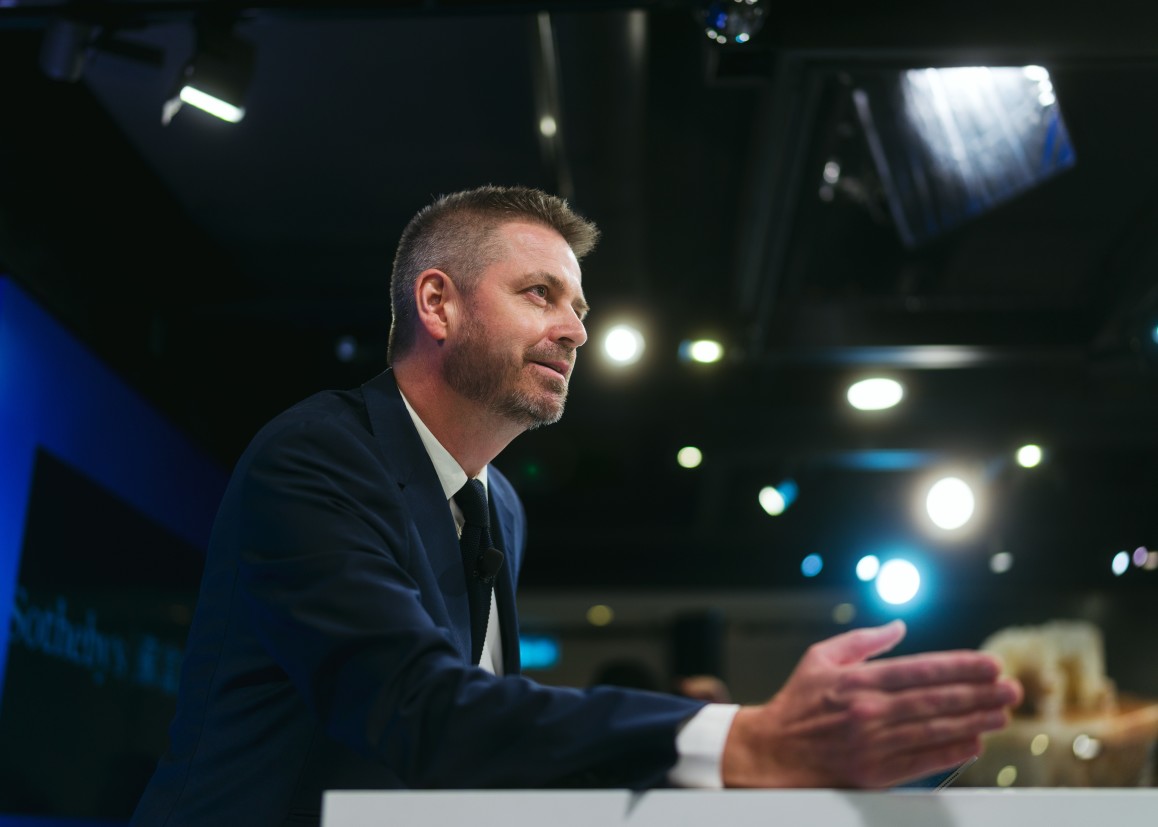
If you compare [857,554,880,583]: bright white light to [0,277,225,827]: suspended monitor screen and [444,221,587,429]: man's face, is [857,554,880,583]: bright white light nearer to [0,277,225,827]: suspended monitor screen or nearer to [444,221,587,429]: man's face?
[0,277,225,827]: suspended monitor screen

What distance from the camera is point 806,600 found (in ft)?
36.6

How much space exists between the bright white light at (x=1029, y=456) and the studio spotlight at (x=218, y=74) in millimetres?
4501

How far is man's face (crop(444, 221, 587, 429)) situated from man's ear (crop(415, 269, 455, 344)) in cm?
3

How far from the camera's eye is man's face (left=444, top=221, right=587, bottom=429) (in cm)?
172

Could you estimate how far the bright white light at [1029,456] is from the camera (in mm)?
6289

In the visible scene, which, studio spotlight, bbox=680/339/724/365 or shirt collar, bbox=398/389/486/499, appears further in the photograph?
studio spotlight, bbox=680/339/724/365

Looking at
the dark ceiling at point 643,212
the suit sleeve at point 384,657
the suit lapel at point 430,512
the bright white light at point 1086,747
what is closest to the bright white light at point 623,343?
the dark ceiling at point 643,212

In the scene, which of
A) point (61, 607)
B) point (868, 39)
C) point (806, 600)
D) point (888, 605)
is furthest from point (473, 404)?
point (806, 600)

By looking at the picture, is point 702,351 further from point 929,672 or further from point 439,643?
point 929,672

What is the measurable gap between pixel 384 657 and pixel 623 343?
4.48m

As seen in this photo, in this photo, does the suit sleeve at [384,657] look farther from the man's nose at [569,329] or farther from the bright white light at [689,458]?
the bright white light at [689,458]

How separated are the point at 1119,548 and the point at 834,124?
651cm

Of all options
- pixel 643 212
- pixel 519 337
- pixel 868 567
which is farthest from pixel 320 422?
pixel 868 567

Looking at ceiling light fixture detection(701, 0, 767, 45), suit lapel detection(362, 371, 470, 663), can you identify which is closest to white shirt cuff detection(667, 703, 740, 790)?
suit lapel detection(362, 371, 470, 663)
